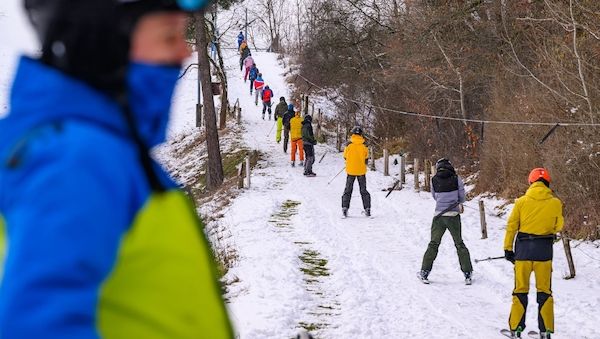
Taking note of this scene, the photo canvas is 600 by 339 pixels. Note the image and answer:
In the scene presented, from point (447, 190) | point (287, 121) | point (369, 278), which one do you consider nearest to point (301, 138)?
point (287, 121)

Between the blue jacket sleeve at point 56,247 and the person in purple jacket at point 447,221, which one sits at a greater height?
the blue jacket sleeve at point 56,247

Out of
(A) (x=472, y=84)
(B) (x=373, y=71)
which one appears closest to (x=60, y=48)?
(A) (x=472, y=84)

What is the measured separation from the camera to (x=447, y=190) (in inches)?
409

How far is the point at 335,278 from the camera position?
10.2 metres

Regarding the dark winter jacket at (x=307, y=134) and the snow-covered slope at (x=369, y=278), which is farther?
the dark winter jacket at (x=307, y=134)

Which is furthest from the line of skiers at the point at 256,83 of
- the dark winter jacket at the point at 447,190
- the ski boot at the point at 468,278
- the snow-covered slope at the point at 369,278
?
the ski boot at the point at 468,278

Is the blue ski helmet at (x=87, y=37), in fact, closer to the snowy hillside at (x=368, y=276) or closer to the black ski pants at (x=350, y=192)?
the snowy hillside at (x=368, y=276)

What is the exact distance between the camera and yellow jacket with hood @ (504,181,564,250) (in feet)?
26.2

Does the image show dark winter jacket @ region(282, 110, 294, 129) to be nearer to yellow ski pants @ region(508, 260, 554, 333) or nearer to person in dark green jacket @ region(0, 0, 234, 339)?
yellow ski pants @ region(508, 260, 554, 333)

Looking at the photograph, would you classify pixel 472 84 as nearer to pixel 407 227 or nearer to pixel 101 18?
pixel 407 227

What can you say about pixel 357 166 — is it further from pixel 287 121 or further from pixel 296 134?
pixel 287 121

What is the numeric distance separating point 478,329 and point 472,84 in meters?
15.3

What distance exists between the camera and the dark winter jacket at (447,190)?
10.3 m

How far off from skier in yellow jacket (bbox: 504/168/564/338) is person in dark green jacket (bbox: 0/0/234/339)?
7.15 m
